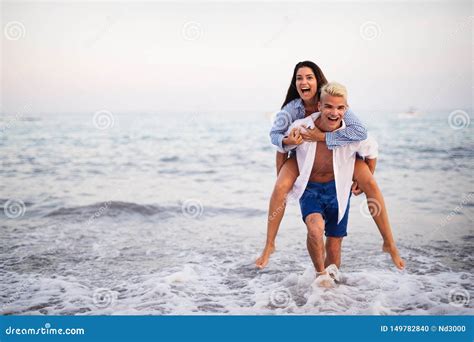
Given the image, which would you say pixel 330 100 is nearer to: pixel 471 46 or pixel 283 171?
pixel 283 171

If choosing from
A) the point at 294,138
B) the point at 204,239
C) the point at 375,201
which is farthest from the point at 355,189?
the point at 204,239

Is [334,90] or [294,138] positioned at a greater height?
[334,90]

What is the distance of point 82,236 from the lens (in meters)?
5.32

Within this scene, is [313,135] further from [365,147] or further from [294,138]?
[365,147]

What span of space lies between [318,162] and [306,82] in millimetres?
551

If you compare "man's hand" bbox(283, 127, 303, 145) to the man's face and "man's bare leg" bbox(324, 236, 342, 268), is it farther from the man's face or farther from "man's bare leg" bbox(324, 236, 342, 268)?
"man's bare leg" bbox(324, 236, 342, 268)

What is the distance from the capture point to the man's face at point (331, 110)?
304 centimetres

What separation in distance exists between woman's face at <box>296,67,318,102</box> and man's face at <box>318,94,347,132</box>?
0.15 metres

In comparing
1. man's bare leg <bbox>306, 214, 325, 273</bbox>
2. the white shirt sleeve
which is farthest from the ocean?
the white shirt sleeve

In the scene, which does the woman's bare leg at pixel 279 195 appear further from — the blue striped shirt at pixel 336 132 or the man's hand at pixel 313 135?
the man's hand at pixel 313 135

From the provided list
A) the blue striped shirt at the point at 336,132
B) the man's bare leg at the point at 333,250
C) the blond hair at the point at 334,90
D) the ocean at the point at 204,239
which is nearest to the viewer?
the blond hair at the point at 334,90

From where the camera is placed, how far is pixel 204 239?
5.21 metres

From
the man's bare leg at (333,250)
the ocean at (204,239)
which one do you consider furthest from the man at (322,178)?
the ocean at (204,239)

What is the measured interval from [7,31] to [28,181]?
4.16m
